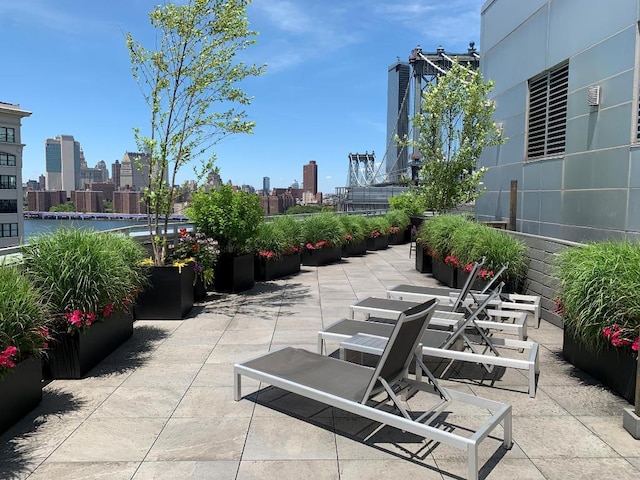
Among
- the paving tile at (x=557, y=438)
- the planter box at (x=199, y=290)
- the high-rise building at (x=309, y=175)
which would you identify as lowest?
the paving tile at (x=557, y=438)

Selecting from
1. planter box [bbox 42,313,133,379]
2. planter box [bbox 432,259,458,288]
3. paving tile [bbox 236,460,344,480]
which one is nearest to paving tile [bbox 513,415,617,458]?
paving tile [bbox 236,460,344,480]

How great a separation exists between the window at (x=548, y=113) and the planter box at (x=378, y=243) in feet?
20.8

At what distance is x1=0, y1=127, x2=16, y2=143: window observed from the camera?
268 ft

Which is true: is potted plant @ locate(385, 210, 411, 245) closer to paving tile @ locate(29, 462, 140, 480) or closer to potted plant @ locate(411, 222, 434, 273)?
potted plant @ locate(411, 222, 434, 273)

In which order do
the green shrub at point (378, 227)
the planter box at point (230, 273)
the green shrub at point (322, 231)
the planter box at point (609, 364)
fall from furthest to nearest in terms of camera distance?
the green shrub at point (378, 227) < the green shrub at point (322, 231) < the planter box at point (230, 273) < the planter box at point (609, 364)

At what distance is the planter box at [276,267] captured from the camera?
10.7 meters

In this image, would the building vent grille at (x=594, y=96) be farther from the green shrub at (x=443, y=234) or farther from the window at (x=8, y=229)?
the window at (x=8, y=229)

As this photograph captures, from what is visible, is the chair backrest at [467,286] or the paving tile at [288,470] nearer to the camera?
the paving tile at [288,470]

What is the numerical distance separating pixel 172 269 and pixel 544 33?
383 inches

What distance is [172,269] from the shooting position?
710 centimetres

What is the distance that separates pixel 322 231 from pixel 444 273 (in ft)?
13.0

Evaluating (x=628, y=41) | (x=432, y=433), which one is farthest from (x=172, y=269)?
(x=628, y=41)

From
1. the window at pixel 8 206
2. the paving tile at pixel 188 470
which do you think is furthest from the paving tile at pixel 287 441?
the window at pixel 8 206

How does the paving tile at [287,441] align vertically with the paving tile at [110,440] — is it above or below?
above
